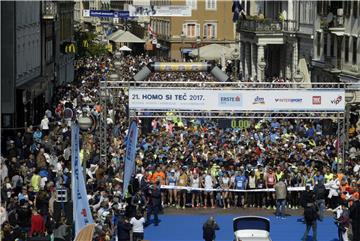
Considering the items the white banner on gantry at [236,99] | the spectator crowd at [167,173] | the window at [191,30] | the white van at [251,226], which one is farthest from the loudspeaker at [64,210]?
the window at [191,30]

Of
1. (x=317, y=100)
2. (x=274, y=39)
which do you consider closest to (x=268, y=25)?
(x=274, y=39)

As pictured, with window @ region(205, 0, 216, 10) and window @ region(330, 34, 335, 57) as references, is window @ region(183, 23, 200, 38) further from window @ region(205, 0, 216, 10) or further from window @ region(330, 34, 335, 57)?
window @ region(330, 34, 335, 57)

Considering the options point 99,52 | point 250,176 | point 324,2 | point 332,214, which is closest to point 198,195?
point 250,176

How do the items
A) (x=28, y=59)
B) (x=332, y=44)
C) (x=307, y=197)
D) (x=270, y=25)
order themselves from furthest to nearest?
(x=270, y=25) → (x=332, y=44) → (x=28, y=59) → (x=307, y=197)

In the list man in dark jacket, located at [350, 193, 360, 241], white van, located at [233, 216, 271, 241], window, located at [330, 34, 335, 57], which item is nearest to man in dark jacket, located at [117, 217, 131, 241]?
white van, located at [233, 216, 271, 241]

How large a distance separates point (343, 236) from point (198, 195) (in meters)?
7.14

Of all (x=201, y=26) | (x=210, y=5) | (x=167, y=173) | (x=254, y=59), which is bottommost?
(x=254, y=59)

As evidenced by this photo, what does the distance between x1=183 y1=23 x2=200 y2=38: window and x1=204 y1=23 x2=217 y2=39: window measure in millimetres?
957

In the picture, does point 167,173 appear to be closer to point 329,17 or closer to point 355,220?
point 355,220

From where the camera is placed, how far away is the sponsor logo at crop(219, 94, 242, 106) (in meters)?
35.4

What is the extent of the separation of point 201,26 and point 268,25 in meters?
37.0

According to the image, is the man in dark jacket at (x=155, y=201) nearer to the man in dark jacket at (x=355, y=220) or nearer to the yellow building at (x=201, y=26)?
the man in dark jacket at (x=355, y=220)

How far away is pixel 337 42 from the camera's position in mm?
58000

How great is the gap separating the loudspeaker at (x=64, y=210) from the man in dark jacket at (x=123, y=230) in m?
1.53
